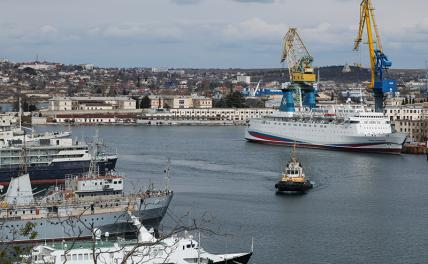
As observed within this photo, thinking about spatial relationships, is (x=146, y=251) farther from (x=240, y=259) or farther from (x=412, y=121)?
(x=412, y=121)

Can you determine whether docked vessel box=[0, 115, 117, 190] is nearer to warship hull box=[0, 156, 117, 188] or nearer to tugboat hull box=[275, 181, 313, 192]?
warship hull box=[0, 156, 117, 188]

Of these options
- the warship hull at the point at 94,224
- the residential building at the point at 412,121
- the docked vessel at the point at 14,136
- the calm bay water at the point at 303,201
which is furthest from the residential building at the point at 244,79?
the warship hull at the point at 94,224

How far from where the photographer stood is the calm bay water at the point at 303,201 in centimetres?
1433

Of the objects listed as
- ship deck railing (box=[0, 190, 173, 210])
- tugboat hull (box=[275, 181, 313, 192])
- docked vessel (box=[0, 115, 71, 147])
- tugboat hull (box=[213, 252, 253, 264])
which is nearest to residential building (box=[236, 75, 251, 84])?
docked vessel (box=[0, 115, 71, 147])

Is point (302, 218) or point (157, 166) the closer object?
point (302, 218)

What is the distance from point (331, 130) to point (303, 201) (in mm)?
17209

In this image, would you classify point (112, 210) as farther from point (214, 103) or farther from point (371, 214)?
point (214, 103)

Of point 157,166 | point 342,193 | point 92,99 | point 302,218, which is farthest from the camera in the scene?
point 92,99

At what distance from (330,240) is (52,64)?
13140 centimetres

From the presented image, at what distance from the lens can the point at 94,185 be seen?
52.4 feet

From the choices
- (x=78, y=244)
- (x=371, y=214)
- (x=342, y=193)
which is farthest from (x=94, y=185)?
(x=342, y=193)

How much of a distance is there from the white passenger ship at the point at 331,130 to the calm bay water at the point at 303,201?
3.74 ft

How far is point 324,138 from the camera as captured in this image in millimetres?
36875

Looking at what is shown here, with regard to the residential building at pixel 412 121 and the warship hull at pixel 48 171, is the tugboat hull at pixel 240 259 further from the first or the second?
the residential building at pixel 412 121
